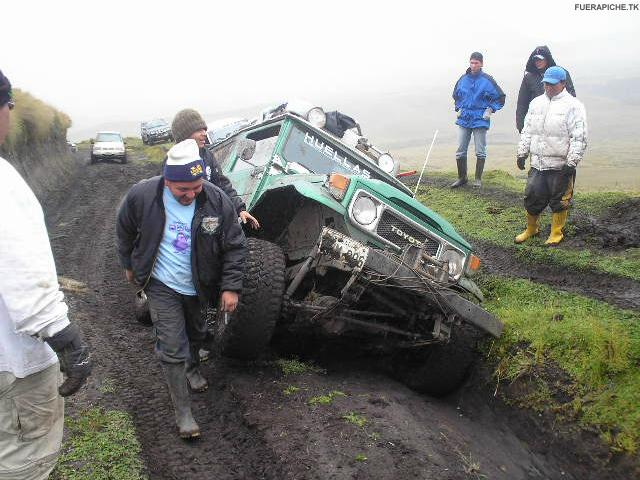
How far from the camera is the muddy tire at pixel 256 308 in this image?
4.47 m

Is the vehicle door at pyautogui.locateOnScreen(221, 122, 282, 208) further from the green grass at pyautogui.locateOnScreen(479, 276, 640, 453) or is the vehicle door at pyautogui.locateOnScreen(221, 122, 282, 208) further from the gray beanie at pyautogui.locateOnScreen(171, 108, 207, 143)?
the green grass at pyautogui.locateOnScreen(479, 276, 640, 453)

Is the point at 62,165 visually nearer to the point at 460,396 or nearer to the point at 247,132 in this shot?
the point at 247,132

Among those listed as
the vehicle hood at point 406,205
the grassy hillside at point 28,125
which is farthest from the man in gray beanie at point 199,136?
the grassy hillside at point 28,125

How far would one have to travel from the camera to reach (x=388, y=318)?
5062mm

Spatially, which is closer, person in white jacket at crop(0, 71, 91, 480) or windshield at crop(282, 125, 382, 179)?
person in white jacket at crop(0, 71, 91, 480)

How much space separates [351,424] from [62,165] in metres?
17.9

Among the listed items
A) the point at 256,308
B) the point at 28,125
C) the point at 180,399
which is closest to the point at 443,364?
the point at 256,308

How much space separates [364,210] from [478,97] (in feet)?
19.7

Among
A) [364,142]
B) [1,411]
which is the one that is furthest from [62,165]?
[1,411]

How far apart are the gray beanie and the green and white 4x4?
35.1 inches

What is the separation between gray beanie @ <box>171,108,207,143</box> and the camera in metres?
4.86

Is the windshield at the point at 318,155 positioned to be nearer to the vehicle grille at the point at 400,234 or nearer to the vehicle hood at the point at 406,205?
the vehicle hood at the point at 406,205

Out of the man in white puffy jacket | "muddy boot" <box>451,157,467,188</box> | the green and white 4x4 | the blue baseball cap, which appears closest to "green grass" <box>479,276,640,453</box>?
the green and white 4x4

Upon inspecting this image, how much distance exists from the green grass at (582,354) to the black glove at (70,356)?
3.43 m
